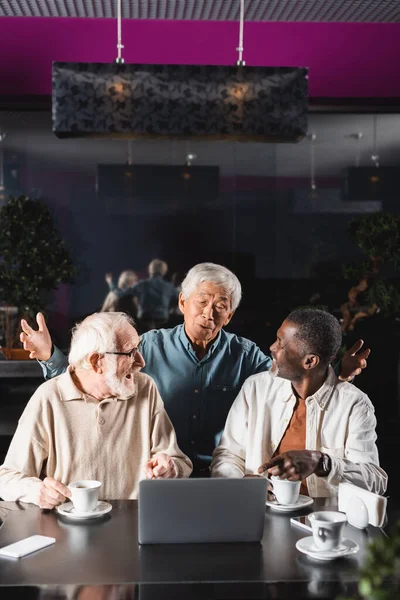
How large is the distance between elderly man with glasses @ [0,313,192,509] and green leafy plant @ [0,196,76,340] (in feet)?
6.80

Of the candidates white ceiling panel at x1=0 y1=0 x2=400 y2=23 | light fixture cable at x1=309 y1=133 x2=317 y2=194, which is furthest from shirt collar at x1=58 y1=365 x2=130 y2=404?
light fixture cable at x1=309 y1=133 x2=317 y2=194

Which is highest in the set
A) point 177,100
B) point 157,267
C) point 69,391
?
point 177,100

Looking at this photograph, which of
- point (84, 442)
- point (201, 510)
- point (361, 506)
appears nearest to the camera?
point (201, 510)

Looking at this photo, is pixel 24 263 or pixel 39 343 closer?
pixel 39 343

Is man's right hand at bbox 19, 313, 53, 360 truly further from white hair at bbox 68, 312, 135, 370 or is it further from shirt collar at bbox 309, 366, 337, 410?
shirt collar at bbox 309, 366, 337, 410

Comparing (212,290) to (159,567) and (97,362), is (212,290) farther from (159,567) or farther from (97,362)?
(159,567)

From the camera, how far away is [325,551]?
1.99 meters

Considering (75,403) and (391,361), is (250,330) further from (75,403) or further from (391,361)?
(75,403)

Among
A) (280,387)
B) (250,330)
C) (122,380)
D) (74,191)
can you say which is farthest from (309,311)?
(74,191)

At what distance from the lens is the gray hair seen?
16.7ft

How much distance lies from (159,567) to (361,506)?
0.64 m

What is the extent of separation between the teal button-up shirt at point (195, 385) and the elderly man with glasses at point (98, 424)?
1.54 ft

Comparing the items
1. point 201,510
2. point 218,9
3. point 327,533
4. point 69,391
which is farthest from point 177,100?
point 218,9

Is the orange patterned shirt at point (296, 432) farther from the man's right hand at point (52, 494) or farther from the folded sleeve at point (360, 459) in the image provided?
the man's right hand at point (52, 494)
